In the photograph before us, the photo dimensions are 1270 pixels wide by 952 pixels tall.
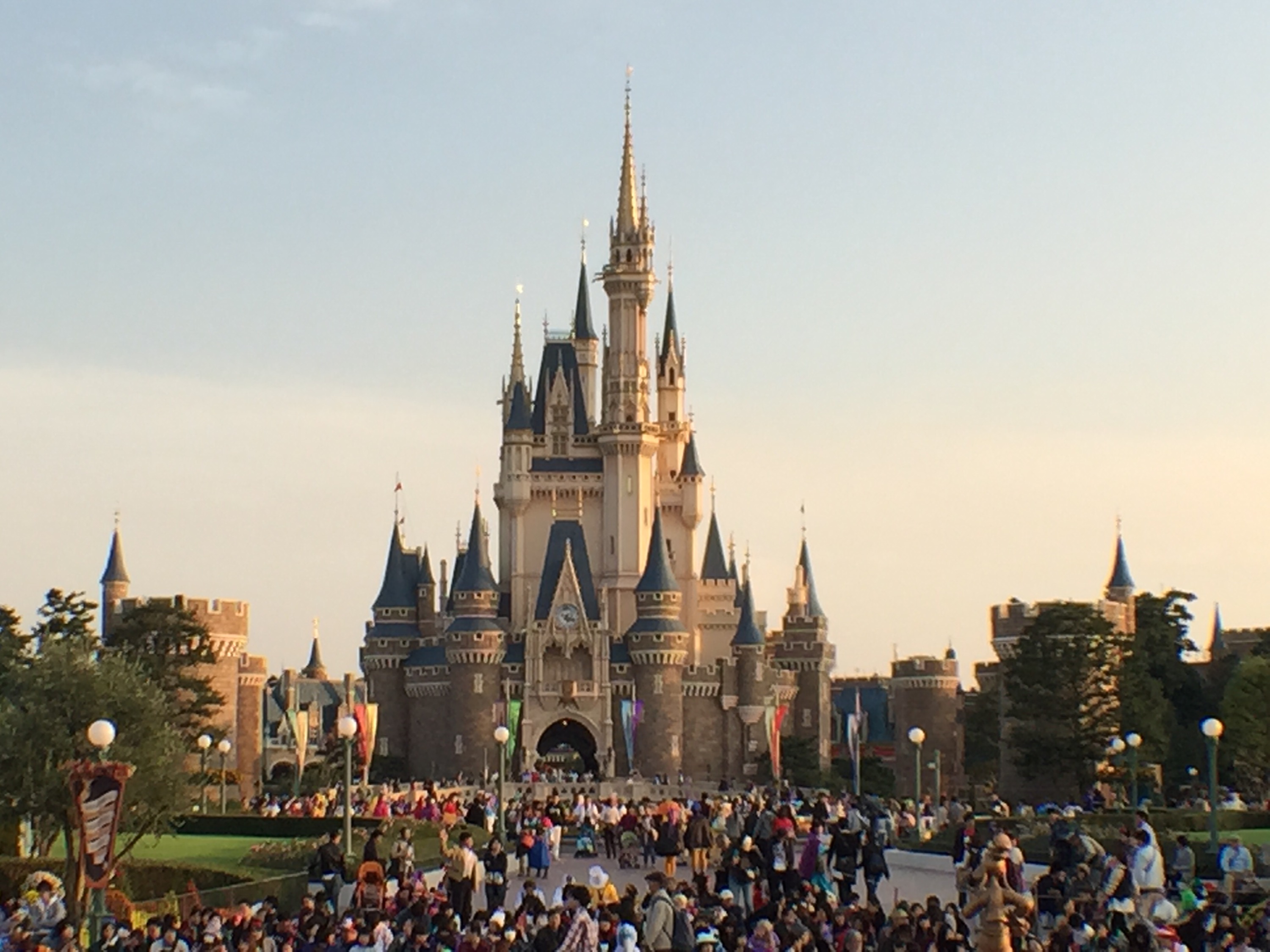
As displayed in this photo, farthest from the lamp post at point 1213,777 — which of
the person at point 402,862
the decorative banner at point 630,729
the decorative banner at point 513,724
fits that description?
the decorative banner at point 630,729

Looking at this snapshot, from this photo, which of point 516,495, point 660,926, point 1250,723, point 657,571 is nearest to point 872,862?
point 660,926

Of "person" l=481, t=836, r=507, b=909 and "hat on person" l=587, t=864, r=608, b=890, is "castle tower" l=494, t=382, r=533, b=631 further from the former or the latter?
"hat on person" l=587, t=864, r=608, b=890

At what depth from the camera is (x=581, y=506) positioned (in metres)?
100

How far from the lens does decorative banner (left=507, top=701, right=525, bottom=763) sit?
73375 mm

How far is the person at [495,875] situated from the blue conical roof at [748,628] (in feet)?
212

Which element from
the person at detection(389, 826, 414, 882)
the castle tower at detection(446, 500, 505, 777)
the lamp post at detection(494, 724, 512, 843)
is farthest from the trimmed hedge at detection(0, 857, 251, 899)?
the castle tower at detection(446, 500, 505, 777)

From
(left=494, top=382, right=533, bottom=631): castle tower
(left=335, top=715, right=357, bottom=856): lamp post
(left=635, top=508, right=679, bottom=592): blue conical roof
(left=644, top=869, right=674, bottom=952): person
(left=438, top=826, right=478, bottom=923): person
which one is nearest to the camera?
(left=644, top=869, right=674, bottom=952): person

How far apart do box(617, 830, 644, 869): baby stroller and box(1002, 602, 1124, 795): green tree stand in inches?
1153

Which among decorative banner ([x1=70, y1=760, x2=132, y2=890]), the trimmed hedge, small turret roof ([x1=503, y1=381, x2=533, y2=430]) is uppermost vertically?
small turret roof ([x1=503, y1=381, x2=533, y2=430])

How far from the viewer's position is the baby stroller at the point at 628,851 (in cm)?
3938

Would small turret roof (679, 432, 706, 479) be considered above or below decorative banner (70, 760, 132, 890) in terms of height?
above

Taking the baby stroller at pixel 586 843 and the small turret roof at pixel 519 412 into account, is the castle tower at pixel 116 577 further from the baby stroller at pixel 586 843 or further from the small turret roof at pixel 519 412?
the baby stroller at pixel 586 843

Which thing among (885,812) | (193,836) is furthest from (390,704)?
(885,812)

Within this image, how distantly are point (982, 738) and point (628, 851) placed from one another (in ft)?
211
